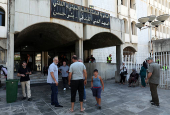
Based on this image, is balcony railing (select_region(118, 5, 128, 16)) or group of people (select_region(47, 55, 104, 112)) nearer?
group of people (select_region(47, 55, 104, 112))

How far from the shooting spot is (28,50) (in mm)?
15898

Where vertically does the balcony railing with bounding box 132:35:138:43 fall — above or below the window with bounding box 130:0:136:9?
below

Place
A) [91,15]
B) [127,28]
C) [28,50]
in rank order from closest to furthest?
[91,15], [28,50], [127,28]

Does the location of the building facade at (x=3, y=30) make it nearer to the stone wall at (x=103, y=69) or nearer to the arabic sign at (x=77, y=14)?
the arabic sign at (x=77, y=14)

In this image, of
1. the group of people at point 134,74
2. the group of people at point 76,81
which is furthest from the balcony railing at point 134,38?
the group of people at point 76,81

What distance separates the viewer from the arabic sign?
22.5ft

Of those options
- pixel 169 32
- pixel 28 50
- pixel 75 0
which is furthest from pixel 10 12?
pixel 169 32

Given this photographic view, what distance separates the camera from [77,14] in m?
7.61

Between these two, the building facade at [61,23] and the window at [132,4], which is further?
the window at [132,4]

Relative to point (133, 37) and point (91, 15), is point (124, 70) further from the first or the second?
point (133, 37)

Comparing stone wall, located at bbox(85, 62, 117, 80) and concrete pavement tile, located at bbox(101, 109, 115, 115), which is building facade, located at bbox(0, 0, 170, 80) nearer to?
stone wall, located at bbox(85, 62, 117, 80)

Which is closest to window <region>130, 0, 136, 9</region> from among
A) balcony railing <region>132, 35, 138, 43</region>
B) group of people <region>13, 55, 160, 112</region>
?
balcony railing <region>132, 35, 138, 43</region>

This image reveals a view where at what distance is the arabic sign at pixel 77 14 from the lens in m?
6.86

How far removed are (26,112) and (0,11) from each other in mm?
10293
